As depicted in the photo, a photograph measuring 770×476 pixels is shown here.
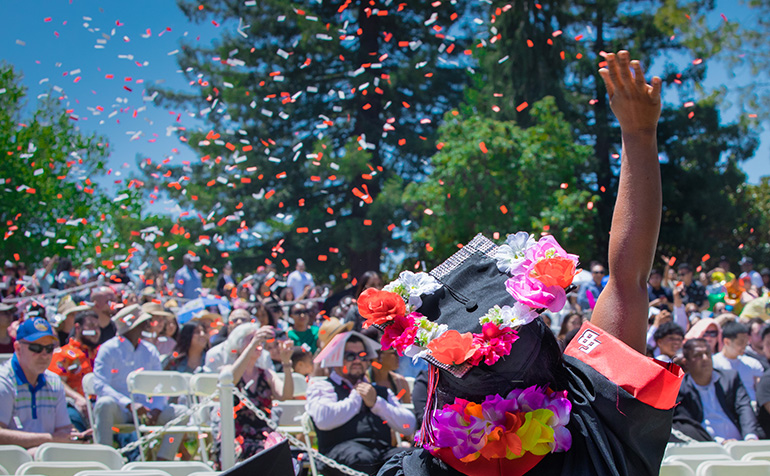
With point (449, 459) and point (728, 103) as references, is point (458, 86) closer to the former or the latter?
point (728, 103)

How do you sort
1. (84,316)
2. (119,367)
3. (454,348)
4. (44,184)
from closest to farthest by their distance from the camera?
(454,348), (119,367), (84,316), (44,184)

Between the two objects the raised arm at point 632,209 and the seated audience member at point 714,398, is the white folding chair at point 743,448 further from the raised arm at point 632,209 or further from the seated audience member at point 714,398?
the raised arm at point 632,209

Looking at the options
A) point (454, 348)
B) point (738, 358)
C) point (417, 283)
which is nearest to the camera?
point (454, 348)

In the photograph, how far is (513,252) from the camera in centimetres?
190

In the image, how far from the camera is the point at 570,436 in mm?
1741

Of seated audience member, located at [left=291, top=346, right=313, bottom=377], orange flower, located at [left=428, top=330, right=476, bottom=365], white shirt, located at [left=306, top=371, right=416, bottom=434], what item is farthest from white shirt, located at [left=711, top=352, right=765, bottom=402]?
orange flower, located at [left=428, top=330, right=476, bottom=365]

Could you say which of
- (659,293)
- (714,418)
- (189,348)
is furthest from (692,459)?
(659,293)

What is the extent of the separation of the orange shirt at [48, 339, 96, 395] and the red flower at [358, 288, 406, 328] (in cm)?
600

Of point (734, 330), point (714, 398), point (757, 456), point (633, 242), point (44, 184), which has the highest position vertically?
point (44, 184)

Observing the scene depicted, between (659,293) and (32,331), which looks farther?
(659,293)

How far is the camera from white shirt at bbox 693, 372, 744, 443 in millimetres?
6121

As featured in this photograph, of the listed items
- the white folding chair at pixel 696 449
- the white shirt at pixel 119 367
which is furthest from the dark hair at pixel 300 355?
the white folding chair at pixel 696 449

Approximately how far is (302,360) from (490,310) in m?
5.83

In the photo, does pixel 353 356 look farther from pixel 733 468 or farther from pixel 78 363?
pixel 78 363
